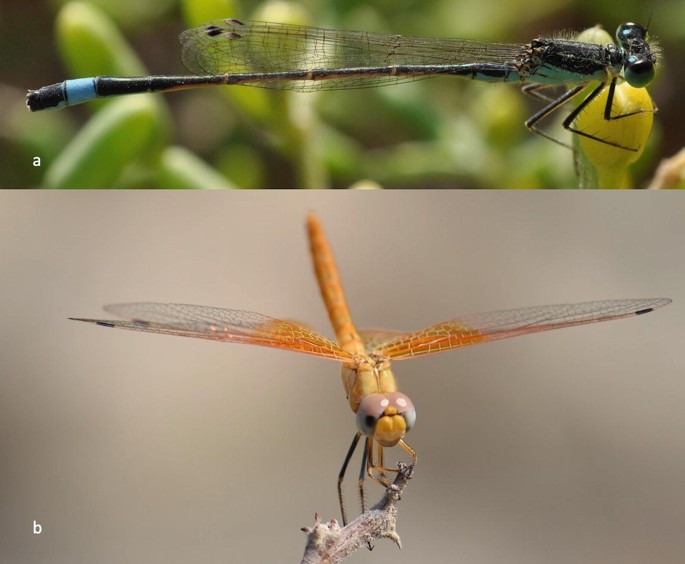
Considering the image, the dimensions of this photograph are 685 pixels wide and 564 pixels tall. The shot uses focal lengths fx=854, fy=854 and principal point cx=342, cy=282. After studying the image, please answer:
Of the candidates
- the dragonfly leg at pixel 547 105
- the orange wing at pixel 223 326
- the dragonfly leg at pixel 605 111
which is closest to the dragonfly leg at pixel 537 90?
the dragonfly leg at pixel 547 105

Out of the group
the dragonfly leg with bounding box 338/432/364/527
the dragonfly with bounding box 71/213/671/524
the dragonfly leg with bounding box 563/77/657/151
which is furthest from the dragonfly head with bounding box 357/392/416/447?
the dragonfly leg with bounding box 563/77/657/151

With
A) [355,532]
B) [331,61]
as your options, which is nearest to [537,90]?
[331,61]

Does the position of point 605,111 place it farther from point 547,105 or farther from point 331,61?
point 331,61

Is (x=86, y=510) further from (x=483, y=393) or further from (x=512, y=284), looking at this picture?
(x=512, y=284)

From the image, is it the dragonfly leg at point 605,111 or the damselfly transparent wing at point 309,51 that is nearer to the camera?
the dragonfly leg at point 605,111

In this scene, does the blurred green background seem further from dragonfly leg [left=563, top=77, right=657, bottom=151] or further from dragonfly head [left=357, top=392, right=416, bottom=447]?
dragonfly head [left=357, top=392, right=416, bottom=447]

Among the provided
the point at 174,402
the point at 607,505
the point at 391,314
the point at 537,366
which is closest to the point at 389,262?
the point at 391,314

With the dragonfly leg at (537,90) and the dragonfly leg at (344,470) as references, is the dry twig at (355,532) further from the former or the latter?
the dragonfly leg at (537,90)
